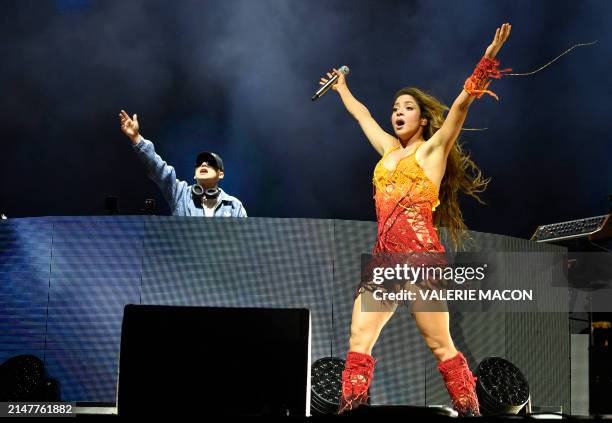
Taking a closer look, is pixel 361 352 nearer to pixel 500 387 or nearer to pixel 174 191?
pixel 500 387

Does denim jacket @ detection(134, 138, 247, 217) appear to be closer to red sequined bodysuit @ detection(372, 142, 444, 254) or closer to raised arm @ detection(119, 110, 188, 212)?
raised arm @ detection(119, 110, 188, 212)

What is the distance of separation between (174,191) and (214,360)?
530 cm

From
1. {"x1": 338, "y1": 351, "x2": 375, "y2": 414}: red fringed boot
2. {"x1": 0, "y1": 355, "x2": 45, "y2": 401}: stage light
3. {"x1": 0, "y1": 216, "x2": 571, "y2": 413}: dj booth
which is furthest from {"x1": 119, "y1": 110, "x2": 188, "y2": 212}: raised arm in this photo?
{"x1": 338, "y1": 351, "x2": 375, "y2": 414}: red fringed boot

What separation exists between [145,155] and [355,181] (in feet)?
11.0

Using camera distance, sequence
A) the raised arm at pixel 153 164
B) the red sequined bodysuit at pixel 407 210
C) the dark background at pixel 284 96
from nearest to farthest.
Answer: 1. the red sequined bodysuit at pixel 407 210
2. the raised arm at pixel 153 164
3. the dark background at pixel 284 96

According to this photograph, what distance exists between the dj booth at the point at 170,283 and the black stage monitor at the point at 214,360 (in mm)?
4118

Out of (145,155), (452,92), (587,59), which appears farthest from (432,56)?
(145,155)

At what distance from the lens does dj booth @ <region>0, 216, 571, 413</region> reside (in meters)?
6.19

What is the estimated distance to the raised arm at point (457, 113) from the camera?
14.6 ft

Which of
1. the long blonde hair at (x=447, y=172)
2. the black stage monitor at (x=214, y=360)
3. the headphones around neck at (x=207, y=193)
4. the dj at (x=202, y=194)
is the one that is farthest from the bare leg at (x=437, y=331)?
the headphones around neck at (x=207, y=193)

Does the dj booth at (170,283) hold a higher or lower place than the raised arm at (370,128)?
lower

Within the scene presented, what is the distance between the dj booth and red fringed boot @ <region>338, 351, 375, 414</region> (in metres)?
1.80

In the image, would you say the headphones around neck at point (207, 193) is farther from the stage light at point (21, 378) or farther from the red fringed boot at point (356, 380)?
the red fringed boot at point (356, 380)

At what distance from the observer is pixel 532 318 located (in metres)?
6.95
